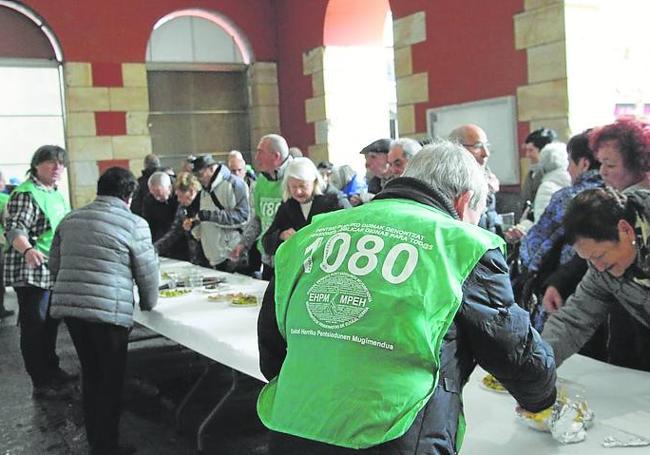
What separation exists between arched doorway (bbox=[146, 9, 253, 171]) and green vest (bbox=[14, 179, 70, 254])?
5.50 m

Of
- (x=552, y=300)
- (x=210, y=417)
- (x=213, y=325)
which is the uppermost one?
(x=552, y=300)

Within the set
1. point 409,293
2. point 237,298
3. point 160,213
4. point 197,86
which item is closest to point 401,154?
point 237,298

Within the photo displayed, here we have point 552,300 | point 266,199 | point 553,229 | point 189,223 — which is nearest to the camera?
point 552,300

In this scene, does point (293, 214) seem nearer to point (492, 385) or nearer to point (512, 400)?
point (492, 385)

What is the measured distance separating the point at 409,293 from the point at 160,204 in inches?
192

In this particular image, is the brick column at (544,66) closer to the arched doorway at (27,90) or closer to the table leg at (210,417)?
the table leg at (210,417)

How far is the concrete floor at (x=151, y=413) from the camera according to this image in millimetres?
3523

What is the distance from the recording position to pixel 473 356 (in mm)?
1414

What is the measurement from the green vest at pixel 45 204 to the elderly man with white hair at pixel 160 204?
1461 mm

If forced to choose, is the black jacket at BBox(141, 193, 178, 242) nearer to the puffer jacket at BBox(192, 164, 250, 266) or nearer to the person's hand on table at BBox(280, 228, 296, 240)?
the puffer jacket at BBox(192, 164, 250, 266)

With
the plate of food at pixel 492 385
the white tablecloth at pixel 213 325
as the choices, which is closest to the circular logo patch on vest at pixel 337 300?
the plate of food at pixel 492 385

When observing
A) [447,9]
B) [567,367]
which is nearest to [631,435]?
[567,367]

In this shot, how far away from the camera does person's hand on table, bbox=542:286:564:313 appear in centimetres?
260

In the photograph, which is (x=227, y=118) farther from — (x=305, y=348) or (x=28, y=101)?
(x=305, y=348)
